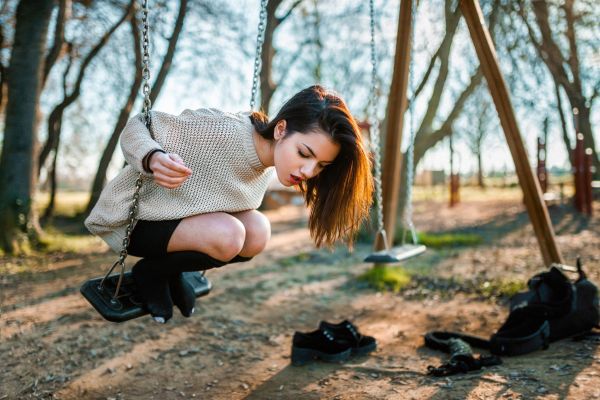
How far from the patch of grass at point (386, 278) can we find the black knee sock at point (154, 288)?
2963mm

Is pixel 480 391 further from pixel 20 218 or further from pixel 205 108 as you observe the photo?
pixel 20 218

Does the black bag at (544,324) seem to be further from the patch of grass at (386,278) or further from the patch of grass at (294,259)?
the patch of grass at (294,259)

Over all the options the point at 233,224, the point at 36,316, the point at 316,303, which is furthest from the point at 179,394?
the point at 316,303

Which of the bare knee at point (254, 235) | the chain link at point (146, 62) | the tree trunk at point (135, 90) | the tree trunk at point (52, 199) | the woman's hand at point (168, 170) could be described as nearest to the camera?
the woman's hand at point (168, 170)

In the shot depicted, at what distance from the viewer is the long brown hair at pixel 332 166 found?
2094mm

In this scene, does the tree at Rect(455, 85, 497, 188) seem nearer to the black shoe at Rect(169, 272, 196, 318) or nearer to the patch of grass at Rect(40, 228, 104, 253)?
the patch of grass at Rect(40, 228, 104, 253)

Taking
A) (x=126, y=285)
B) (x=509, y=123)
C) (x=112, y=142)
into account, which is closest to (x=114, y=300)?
(x=126, y=285)

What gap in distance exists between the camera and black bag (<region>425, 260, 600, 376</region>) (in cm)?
288

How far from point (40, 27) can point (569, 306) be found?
645 centimetres

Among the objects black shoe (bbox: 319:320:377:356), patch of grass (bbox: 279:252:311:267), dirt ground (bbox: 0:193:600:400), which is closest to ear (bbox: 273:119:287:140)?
dirt ground (bbox: 0:193:600:400)

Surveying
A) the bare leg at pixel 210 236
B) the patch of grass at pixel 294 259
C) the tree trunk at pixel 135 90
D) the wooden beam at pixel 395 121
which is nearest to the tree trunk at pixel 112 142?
the tree trunk at pixel 135 90

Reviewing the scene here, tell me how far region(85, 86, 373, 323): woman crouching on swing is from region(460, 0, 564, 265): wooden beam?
1.67 metres

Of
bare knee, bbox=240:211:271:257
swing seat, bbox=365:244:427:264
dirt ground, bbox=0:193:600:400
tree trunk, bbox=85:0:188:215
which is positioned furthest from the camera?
tree trunk, bbox=85:0:188:215

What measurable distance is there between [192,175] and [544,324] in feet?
7.31
